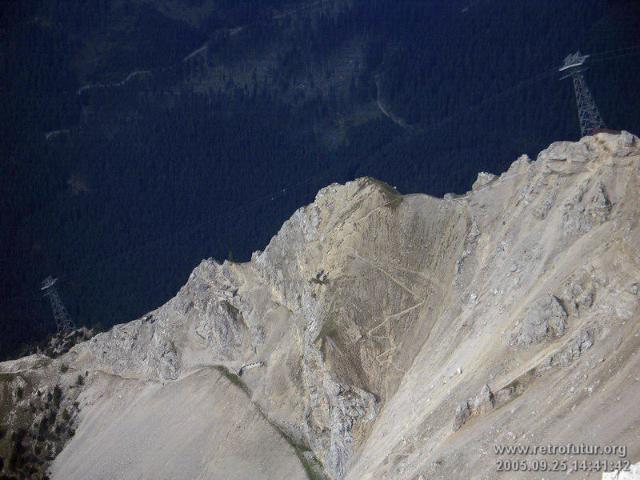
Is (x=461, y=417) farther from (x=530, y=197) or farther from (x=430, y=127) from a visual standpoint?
(x=430, y=127)

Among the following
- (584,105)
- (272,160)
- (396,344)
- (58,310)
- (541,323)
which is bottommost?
(58,310)

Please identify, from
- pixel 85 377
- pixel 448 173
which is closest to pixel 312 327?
pixel 85 377

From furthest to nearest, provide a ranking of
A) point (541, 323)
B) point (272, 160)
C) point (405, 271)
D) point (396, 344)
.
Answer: point (272, 160), point (405, 271), point (396, 344), point (541, 323)

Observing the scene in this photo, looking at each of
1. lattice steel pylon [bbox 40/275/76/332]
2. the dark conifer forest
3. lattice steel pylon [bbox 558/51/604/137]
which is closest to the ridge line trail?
lattice steel pylon [bbox 558/51/604/137]

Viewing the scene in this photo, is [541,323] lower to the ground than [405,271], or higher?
lower

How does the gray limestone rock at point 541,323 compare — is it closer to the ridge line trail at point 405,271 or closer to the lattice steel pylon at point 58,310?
the ridge line trail at point 405,271

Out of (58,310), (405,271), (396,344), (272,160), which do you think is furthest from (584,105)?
(58,310)
